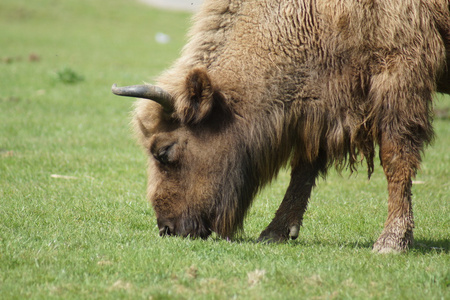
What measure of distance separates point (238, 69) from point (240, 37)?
13.9 inches

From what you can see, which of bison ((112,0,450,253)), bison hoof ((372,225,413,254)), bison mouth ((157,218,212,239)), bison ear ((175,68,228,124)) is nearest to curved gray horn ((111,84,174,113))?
bison ((112,0,450,253))

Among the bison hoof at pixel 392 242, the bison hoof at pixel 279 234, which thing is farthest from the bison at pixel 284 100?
the bison hoof at pixel 279 234

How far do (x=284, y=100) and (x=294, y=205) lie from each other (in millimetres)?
1219

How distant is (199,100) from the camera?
5668 millimetres

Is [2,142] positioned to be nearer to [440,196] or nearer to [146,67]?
[440,196]

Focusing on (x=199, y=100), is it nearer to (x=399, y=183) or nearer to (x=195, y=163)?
(x=195, y=163)

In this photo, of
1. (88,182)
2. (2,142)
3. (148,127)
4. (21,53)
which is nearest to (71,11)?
(21,53)

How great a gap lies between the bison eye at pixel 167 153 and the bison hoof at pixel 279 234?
1264 mm

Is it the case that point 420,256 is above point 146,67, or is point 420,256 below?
above

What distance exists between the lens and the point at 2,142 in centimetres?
1041

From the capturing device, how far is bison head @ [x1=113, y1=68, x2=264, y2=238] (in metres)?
5.75

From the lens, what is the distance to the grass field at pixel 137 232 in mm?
4520

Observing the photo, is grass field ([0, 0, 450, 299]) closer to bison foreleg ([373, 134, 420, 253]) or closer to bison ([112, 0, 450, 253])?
bison foreleg ([373, 134, 420, 253])

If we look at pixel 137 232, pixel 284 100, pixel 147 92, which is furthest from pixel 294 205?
pixel 147 92
